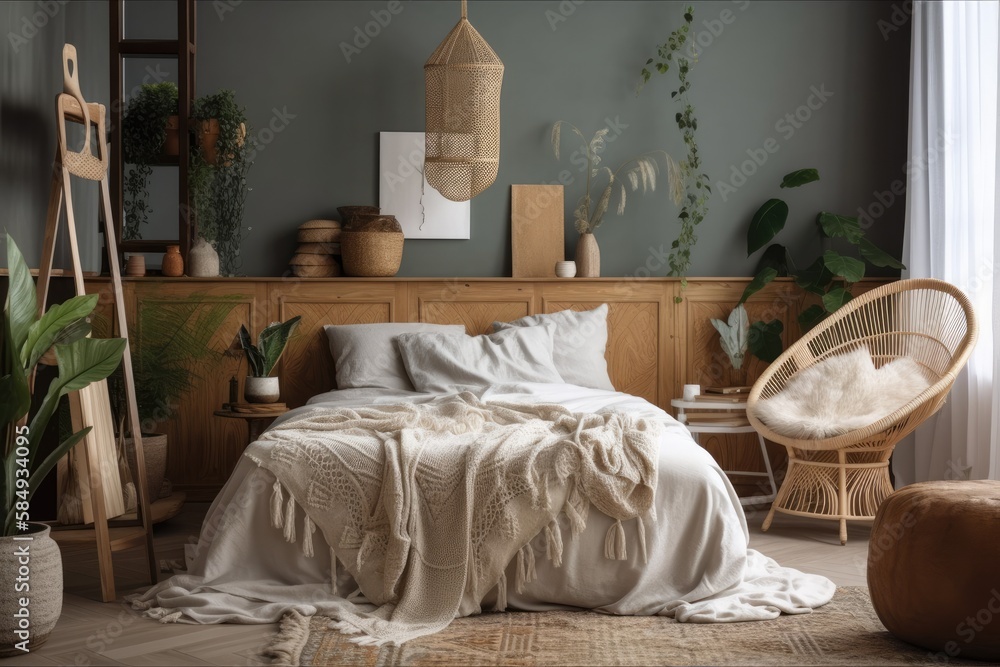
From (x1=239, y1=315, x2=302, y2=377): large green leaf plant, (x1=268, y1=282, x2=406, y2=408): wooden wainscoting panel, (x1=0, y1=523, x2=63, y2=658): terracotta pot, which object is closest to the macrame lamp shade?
(x1=268, y1=282, x2=406, y2=408): wooden wainscoting panel

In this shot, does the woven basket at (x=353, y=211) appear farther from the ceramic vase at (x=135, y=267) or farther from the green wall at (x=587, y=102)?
the ceramic vase at (x=135, y=267)

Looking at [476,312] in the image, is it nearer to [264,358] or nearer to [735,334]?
[264,358]

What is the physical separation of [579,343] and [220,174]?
2141mm

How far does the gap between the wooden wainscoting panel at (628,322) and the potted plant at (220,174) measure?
5.61 ft

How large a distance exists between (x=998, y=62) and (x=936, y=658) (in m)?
2.83

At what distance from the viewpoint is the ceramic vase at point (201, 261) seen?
4.99 metres

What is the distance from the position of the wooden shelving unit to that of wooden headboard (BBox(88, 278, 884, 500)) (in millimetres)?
250

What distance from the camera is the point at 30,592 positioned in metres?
2.79

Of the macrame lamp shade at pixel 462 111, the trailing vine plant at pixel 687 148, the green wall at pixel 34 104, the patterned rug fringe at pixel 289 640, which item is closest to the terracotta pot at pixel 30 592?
the patterned rug fringe at pixel 289 640

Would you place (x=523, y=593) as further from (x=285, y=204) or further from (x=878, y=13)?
(x=878, y=13)

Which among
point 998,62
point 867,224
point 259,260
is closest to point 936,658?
point 998,62

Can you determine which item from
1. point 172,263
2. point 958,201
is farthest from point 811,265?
point 172,263

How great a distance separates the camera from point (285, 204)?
17.4 ft

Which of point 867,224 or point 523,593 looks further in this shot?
point 867,224
